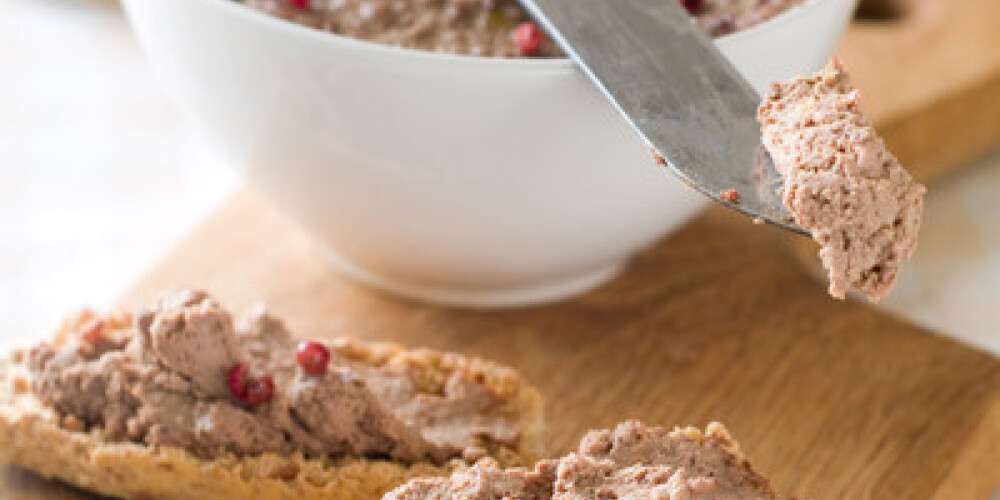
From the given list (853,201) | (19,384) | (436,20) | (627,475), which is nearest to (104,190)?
(19,384)

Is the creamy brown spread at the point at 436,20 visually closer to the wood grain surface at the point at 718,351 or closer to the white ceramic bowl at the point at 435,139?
the white ceramic bowl at the point at 435,139

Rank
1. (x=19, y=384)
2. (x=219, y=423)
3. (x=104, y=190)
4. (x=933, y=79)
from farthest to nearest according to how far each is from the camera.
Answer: (x=104, y=190)
(x=933, y=79)
(x=19, y=384)
(x=219, y=423)

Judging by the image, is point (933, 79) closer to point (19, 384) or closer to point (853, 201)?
point (853, 201)

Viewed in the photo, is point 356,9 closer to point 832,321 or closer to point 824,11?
point 824,11

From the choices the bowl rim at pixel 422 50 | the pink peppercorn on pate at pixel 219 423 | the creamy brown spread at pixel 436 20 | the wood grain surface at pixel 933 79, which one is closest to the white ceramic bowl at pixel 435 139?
the bowl rim at pixel 422 50

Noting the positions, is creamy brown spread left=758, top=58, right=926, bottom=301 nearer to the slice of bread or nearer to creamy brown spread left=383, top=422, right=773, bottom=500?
creamy brown spread left=383, top=422, right=773, bottom=500

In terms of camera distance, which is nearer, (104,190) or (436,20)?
(436,20)

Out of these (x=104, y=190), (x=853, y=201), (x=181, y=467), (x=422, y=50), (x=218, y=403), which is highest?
(x=422, y=50)

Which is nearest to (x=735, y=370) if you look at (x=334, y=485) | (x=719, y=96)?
(x=719, y=96)
